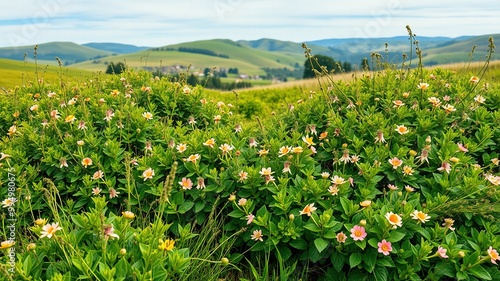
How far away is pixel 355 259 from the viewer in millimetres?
2385

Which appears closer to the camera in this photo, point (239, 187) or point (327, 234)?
point (327, 234)

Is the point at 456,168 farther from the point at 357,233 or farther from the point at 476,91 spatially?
the point at 476,91

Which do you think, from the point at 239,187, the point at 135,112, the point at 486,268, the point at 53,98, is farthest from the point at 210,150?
the point at 53,98

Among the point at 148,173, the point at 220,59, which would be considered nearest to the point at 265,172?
the point at 148,173

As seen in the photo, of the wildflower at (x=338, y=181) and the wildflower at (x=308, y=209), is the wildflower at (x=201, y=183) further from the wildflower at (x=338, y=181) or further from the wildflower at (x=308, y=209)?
the wildflower at (x=338, y=181)

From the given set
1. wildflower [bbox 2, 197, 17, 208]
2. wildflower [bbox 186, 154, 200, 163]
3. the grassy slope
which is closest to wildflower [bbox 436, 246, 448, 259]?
wildflower [bbox 186, 154, 200, 163]

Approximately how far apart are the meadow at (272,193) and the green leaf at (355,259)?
5 cm

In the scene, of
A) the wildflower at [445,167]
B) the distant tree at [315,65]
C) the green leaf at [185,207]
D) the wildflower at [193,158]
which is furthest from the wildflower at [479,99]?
the green leaf at [185,207]

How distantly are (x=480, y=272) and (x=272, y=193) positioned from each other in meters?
1.33

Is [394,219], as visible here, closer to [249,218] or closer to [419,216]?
[419,216]

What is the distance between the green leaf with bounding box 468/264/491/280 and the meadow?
1 cm

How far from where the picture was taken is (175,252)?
6.97 ft

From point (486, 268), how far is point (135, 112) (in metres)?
2.96

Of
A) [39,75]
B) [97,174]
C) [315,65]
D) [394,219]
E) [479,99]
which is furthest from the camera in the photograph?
[315,65]
